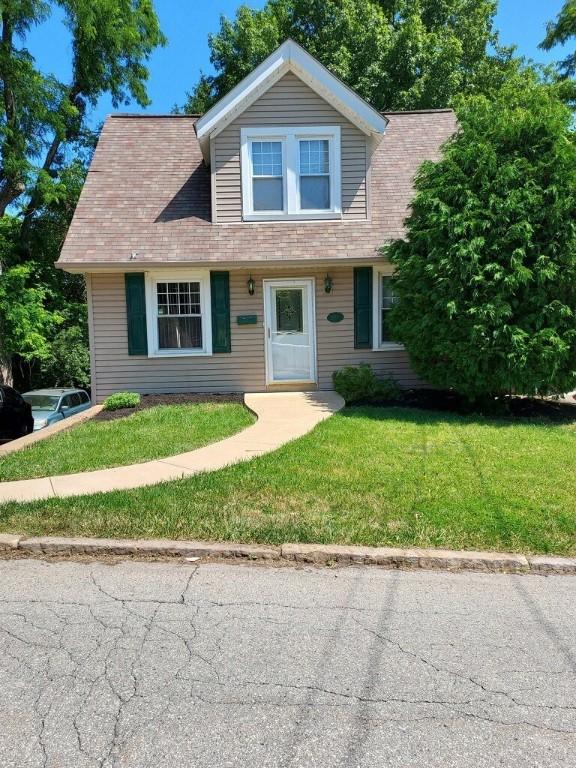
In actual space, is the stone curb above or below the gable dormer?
below

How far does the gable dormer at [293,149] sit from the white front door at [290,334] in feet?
5.57

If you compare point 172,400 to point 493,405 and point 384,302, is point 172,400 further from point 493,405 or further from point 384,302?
point 493,405

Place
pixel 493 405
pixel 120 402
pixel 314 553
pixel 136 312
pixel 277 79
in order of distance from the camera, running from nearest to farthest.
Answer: pixel 314 553, pixel 493 405, pixel 120 402, pixel 136 312, pixel 277 79

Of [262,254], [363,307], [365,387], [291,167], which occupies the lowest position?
[365,387]

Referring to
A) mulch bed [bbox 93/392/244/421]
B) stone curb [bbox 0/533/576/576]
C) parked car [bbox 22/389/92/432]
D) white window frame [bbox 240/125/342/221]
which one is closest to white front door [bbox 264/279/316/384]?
mulch bed [bbox 93/392/244/421]

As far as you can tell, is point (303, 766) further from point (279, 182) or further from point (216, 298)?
point (279, 182)

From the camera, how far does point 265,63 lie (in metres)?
11.6

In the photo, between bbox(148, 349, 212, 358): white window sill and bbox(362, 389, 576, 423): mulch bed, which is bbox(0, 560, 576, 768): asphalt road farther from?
bbox(148, 349, 212, 358): white window sill

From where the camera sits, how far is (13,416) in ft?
36.3

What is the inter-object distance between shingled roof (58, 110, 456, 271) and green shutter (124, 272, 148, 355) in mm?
561

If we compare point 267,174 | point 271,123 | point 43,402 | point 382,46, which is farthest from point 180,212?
point 382,46

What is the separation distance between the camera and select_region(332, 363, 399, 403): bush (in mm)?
10859

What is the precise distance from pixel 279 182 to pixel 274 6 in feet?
64.0

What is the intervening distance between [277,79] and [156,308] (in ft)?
18.1
